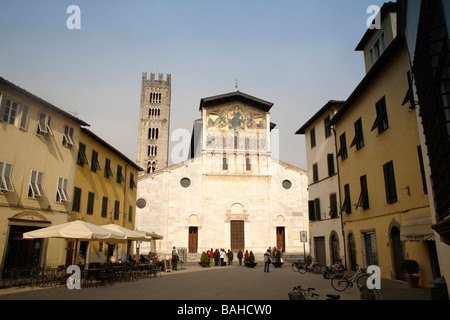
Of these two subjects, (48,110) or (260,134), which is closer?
(48,110)

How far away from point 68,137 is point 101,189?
17.5 ft

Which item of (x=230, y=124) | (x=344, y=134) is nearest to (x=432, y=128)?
(x=344, y=134)

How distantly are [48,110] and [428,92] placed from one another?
56.2 ft

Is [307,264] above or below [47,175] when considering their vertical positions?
below

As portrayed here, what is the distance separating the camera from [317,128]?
24859mm

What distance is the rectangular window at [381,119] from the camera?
1468 cm

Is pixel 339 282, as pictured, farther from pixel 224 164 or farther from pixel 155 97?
pixel 155 97

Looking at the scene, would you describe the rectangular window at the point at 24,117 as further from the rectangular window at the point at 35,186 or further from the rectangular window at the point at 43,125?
the rectangular window at the point at 35,186

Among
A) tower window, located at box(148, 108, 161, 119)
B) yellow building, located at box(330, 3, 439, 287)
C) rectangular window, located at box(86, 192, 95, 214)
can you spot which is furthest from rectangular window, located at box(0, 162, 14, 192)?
tower window, located at box(148, 108, 161, 119)

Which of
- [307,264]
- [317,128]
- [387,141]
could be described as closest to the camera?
[387,141]

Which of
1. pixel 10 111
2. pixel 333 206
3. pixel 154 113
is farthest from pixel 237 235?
pixel 154 113

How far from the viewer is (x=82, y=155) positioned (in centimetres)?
2034

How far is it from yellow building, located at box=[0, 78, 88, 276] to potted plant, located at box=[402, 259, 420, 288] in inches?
627
